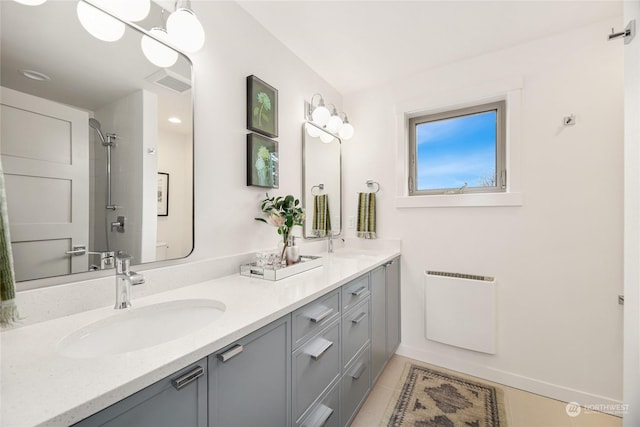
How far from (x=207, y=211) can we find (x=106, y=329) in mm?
639

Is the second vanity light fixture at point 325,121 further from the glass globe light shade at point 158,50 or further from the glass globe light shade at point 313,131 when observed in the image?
the glass globe light shade at point 158,50

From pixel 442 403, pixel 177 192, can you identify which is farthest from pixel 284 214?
pixel 442 403

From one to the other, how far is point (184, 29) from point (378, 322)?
6.29ft

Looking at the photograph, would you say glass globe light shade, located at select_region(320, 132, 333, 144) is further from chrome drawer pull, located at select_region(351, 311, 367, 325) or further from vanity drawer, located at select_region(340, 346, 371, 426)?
vanity drawer, located at select_region(340, 346, 371, 426)

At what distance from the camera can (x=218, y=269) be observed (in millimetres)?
1368

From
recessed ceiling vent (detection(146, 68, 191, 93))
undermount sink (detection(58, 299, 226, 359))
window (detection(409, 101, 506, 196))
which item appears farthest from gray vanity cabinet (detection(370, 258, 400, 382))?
recessed ceiling vent (detection(146, 68, 191, 93))

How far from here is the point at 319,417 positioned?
3.75ft

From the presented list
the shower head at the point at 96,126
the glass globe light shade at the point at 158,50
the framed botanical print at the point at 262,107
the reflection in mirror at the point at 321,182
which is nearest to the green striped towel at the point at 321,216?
the reflection in mirror at the point at 321,182

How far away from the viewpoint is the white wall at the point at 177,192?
116 centimetres

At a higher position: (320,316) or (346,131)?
(346,131)

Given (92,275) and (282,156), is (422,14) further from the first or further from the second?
(92,275)

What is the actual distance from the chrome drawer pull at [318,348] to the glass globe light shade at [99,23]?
4.74 ft

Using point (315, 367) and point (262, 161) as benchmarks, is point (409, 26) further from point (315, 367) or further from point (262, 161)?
point (315, 367)

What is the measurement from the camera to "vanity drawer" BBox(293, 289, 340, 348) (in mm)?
1037
